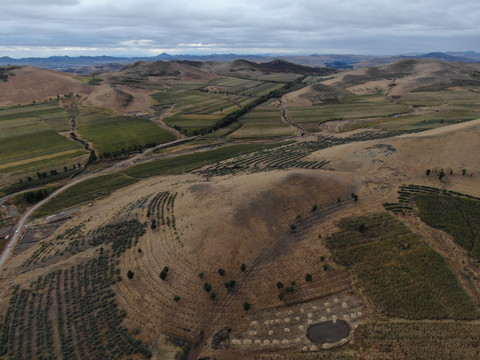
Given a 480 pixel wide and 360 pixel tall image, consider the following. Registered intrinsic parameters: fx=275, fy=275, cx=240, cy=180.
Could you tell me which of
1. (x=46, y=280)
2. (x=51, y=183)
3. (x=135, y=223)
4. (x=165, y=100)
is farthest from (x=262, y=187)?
(x=165, y=100)

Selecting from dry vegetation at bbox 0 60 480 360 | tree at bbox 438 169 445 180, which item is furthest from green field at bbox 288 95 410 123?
tree at bbox 438 169 445 180

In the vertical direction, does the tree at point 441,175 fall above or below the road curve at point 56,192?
above

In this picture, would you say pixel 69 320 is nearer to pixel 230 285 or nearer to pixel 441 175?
pixel 230 285

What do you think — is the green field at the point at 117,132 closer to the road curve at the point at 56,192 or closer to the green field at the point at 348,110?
the road curve at the point at 56,192

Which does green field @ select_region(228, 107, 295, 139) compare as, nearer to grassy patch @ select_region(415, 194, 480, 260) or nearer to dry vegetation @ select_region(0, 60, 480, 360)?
dry vegetation @ select_region(0, 60, 480, 360)

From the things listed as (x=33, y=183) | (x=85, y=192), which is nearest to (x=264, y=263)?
(x=85, y=192)

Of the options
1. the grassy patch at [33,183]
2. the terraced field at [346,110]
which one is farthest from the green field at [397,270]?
the terraced field at [346,110]
